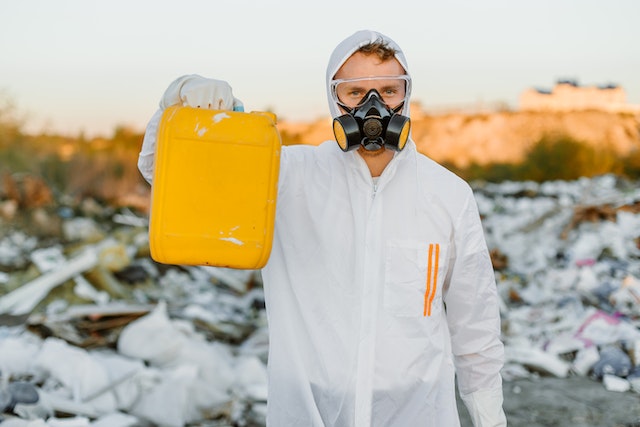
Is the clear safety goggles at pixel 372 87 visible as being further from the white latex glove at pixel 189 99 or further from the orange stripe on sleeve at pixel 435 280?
the orange stripe on sleeve at pixel 435 280

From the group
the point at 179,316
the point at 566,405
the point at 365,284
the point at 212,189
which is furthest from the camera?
the point at 179,316

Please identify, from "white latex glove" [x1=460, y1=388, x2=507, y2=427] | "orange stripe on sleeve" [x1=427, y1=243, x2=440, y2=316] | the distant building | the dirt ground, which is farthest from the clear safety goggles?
the distant building

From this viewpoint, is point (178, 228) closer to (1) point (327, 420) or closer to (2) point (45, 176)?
(1) point (327, 420)

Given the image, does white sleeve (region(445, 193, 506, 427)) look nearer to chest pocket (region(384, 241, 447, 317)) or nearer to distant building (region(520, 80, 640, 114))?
chest pocket (region(384, 241, 447, 317))

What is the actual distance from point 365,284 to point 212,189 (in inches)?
20.5

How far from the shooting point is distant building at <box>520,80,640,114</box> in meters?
38.1

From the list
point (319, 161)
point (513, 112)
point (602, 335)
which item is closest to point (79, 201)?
point (602, 335)

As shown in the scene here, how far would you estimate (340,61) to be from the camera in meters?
2.15

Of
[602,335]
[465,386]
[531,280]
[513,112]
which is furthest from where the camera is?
[513,112]

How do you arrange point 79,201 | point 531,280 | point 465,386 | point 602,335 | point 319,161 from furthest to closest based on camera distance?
1. point 79,201
2. point 531,280
3. point 602,335
4. point 465,386
5. point 319,161

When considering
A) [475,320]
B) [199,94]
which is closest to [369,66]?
[199,94]

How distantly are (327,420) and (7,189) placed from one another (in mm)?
10150

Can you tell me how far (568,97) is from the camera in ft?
Answer: 129

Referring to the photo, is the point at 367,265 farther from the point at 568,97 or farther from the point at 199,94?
the point at 568,97
